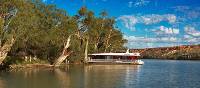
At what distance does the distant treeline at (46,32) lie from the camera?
2675 inches

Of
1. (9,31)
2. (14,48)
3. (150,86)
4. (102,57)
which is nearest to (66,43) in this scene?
(14,48)

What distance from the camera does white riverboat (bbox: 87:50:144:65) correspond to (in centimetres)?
11906

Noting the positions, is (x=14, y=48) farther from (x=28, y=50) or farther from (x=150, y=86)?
(x=150, y=86)

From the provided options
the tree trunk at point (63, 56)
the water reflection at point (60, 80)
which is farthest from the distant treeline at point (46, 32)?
the water reflection at point (60, 80)

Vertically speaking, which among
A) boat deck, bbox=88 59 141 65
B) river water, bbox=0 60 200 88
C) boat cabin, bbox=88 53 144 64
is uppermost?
boat cabin, bbox=88 53 144 64

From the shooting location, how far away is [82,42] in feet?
397

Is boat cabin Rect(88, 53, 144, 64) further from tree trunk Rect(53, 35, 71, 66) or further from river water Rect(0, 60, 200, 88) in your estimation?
river water Rect(0, 60, 200, 88)

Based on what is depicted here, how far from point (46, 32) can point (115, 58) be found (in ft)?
103

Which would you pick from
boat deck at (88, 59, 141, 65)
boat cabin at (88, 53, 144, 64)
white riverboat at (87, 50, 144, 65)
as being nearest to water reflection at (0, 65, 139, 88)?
boat deck at (88, 59, 141, 65)

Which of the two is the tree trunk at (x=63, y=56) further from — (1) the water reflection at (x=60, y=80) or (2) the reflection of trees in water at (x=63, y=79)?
(2) the reflection of trees in water at (x=63, y=79)

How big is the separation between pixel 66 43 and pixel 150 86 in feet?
139

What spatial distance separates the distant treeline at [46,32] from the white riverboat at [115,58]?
4.63m

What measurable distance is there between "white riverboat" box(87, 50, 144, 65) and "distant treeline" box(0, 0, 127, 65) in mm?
4632

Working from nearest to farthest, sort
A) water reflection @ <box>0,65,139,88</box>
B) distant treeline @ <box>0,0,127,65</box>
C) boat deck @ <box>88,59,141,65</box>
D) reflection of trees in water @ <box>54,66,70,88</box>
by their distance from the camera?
1. water reflection @ <box>0,65,139,88</box>
2. reflection of trees in water @ <box>54,66,70,88</box>
3. distant treeline @ <box>0,0,127,65</box>
4. boat deck @ <box>88,59,141,65</box>
